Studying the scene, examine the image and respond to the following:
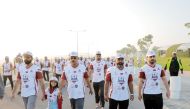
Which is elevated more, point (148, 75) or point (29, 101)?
point (148, 75)

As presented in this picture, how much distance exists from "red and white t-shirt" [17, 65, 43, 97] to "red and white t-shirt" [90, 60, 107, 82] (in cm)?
435

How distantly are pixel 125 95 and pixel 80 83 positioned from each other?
46.5 inches

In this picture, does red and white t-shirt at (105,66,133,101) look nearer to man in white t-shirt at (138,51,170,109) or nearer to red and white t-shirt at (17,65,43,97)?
man in white t-shirt at (138,51,170,109)

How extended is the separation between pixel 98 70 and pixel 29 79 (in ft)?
15.3

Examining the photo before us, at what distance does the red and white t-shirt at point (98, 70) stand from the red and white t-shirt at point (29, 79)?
4.35 meters

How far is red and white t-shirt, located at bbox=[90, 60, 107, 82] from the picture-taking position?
14.3m

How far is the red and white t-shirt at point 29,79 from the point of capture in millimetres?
10070

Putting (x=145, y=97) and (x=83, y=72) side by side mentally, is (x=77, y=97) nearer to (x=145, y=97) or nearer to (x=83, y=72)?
(x=83, y=72)

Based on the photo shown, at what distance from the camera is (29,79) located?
1008 cm

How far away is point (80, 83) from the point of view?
32.2ft

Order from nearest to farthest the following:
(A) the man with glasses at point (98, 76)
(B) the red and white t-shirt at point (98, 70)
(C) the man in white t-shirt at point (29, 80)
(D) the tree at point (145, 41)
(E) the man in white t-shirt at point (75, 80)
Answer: (E) the man in white t-shirt at point (75, 80), (C) the man in white t-shirt at point (29, 80), (A) the man with glasses at point (98, 76), (B) the red and white t-shirt at point (98, 70), (D) the tree at point (145, 41)

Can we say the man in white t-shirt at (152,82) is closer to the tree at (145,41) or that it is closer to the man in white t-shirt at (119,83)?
the man in white t-shirt at (119,83)

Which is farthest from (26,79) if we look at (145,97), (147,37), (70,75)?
(147,37)

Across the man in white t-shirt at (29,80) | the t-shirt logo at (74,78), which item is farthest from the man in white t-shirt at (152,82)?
the man in white t-shirt at (29,80)
